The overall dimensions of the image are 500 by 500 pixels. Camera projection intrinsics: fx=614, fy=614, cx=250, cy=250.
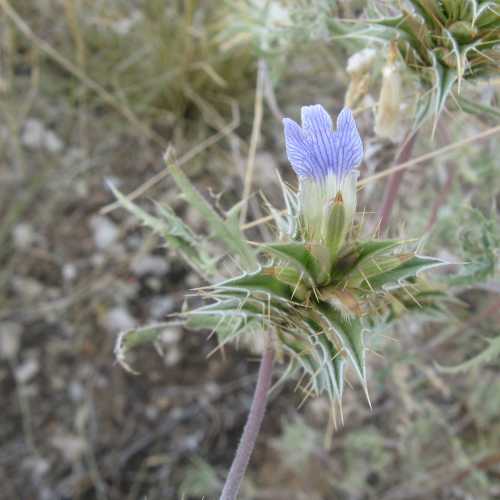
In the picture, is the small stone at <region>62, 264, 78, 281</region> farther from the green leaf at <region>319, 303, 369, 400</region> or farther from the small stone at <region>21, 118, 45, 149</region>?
the green leaf at <region>319, 303, 369, 400</region>

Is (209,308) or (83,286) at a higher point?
(209,308)

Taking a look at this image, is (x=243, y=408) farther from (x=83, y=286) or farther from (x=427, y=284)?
(x=427, y=284)

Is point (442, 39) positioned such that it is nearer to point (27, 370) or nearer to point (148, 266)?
point (148, 266)

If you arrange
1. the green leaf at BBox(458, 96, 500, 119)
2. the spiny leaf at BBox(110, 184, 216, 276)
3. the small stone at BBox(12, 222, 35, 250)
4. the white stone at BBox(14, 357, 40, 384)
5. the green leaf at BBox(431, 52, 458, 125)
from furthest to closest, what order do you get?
the small stone at BBox(12, 222, 35, 250), the white stone at BBox(14, 357, 40, 384), the spiny leaf at BBox(110, 184, 216, 276), the green leaf at BBox(458, 96, 500, 119), the green leaf at BBox(431, 52, 458, 125)

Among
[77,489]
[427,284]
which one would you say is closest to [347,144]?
[427,284]

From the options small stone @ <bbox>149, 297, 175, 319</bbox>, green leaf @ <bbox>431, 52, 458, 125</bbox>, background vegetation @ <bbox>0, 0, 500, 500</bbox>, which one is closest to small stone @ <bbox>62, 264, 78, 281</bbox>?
background vegetation @ <bbox>0, 0, 500, 500</bbox>

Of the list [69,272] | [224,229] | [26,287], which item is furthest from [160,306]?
[224,229]
